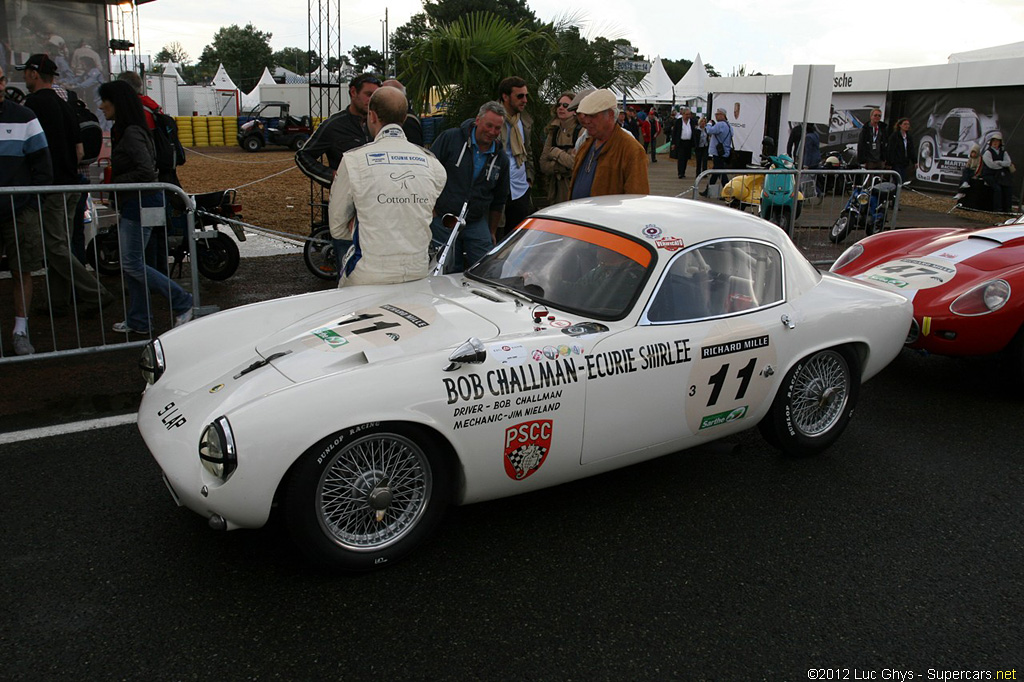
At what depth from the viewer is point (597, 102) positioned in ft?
19.9

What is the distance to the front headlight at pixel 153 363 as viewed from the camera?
12.0 ft

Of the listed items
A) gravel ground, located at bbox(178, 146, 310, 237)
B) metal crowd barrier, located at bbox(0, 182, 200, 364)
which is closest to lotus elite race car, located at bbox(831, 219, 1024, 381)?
metal crowd barrier, located at bbox(0, 182, 200, 364)

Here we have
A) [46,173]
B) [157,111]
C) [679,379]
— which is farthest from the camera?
[157,111]

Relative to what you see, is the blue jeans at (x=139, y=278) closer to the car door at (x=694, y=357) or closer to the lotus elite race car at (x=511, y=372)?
the lotus elite race car at (x=511, y=372)

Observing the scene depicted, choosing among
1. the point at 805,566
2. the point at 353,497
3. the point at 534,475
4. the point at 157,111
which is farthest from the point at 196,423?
the point at 157,111

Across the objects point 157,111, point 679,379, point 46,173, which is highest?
point 157,111

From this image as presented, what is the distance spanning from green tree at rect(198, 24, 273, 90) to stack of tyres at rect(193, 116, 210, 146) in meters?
66.6

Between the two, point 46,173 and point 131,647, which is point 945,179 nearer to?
point 46,173

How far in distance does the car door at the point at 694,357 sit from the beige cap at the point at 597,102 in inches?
86.9

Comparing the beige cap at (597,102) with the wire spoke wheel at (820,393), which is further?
the beige cap at (597,102)

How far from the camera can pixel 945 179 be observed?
2005 centimetres

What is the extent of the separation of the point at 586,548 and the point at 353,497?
1.04 metres

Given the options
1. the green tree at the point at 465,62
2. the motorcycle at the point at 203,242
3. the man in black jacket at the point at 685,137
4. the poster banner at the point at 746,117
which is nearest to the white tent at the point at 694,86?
the poster banner at the point at 746,117

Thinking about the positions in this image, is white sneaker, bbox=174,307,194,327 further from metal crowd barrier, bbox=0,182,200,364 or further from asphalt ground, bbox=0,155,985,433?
asphalt ground, bbox=0,155,985,433
